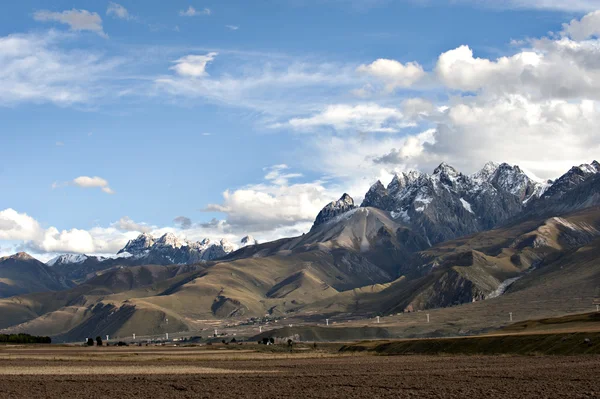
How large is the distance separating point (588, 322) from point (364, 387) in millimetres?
132336

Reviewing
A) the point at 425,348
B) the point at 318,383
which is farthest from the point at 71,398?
the point at 425,348

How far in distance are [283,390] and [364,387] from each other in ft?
27.8

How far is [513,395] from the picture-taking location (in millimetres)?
68062

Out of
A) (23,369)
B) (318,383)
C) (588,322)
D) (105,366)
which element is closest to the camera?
(318,383)

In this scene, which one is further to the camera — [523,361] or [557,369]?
[523,361]

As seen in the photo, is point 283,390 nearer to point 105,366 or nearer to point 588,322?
point 105,366

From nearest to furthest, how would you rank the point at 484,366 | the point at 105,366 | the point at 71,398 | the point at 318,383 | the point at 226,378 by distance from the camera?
1. the point at 71,398
2. the point at 318,383
3. the point at 226,378
4. the point at 484,366
5. the point at 105,366

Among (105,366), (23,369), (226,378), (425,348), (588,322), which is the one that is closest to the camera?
(226,378)

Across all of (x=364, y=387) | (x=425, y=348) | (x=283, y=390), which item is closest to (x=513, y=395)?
(x=364, y=387)

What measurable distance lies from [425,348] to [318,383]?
83.6m

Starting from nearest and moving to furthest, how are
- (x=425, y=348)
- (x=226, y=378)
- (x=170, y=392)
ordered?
(x=170, y=392) → (x=226, y=378) → (x=425, y=348)

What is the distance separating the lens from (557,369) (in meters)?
91.3

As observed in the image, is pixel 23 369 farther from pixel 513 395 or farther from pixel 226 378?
pixel 513 395

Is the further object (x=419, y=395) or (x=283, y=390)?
(x=283, y=390)
